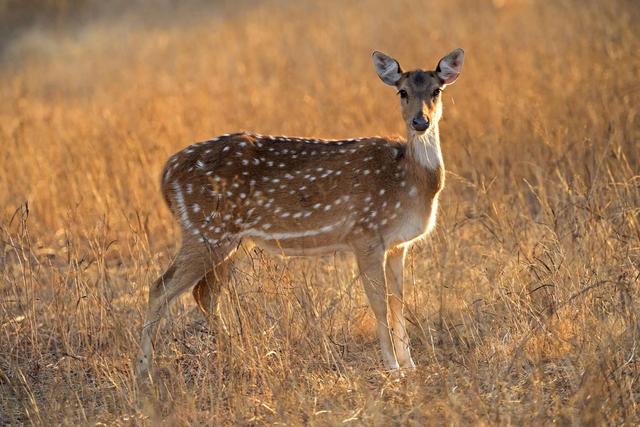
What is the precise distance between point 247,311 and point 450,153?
4.51m

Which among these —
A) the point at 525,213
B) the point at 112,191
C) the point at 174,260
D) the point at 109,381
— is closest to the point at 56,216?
the point at 112,191

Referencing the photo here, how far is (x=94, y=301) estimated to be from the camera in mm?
6359

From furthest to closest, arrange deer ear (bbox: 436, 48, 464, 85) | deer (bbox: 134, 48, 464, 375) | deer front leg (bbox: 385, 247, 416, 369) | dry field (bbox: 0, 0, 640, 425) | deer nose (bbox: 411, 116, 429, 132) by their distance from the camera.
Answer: deer ear (bbox: 436, 48, 464, 85), deer (bbox: 134, 48, 464, 375), deer front leg (bbox: 385, 247, 416, 369), deer nose (bbox: 411, 116, 429, 132), dry field (bbox: 0, 0, 640, 425)

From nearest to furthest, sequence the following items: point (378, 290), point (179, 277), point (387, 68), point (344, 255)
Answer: point (378, 290) < point (179, 277) < point (387, 68) < point (344, 255)

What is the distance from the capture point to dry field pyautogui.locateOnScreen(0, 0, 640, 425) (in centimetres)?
544

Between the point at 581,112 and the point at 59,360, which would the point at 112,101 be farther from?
the point at 59,360

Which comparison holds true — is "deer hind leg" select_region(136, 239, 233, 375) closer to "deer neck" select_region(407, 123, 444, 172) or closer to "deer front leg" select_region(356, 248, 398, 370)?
"deer front leg" select_region(356, 248, 398, 370)

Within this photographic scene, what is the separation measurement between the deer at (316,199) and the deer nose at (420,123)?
0.13 metres

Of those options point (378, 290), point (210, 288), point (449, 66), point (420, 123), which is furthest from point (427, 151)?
point (210, 288)

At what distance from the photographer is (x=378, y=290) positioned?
6469mm

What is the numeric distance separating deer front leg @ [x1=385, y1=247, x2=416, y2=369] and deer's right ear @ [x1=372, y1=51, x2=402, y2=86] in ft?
3.93

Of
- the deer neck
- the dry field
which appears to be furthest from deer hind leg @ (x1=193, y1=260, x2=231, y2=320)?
the deer neck

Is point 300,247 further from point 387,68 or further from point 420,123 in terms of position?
point 387,68

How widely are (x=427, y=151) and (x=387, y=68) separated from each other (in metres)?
0.69
